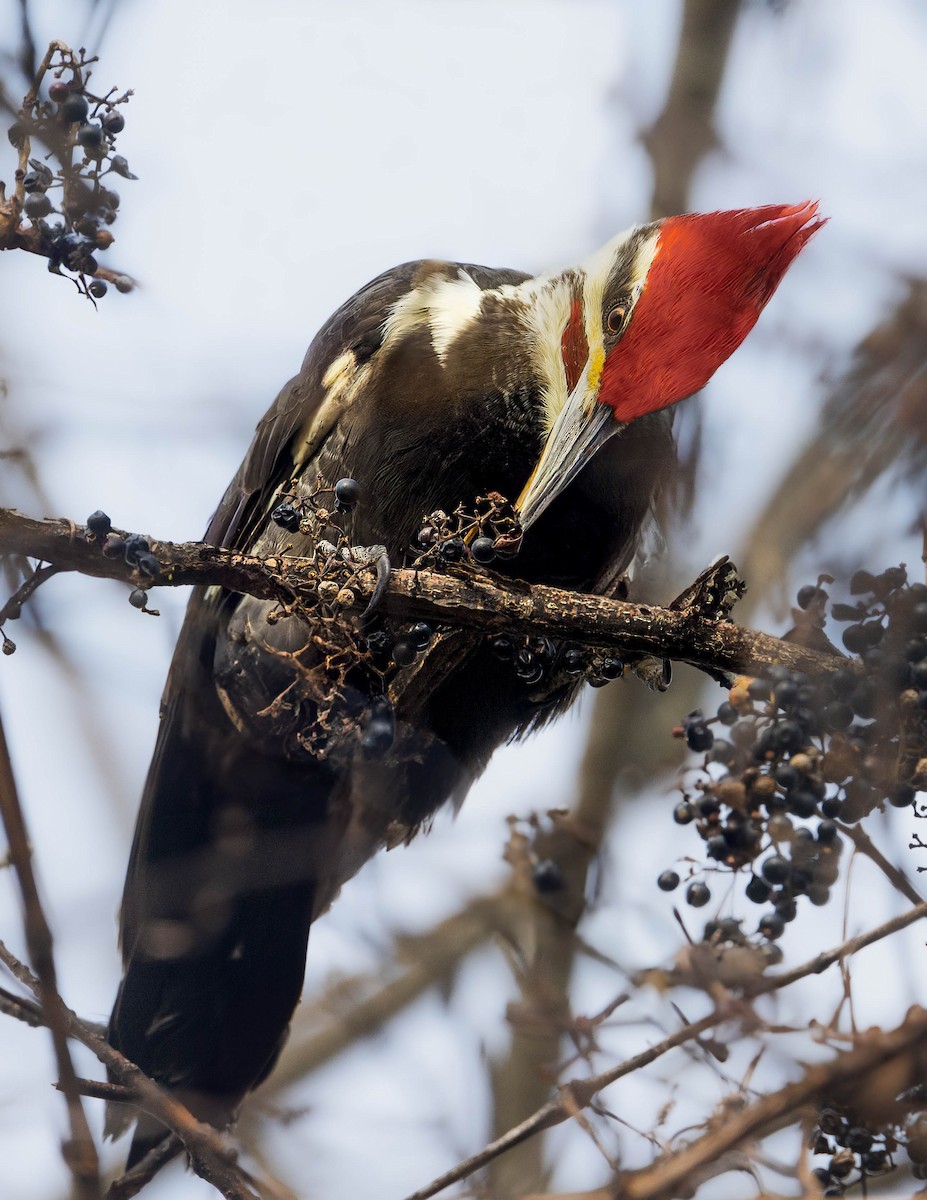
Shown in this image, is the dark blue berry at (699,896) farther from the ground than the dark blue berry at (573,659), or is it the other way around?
the dark blue berry at (573,659)

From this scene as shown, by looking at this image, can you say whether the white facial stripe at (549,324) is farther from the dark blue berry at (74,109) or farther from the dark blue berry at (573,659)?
the dark blue berry at (74,109)

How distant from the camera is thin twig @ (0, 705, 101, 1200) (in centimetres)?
167

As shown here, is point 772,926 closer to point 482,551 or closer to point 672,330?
point 482,551

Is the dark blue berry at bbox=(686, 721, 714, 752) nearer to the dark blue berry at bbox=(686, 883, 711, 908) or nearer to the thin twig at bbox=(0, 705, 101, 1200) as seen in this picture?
the dark blue berry at bbox=(686, 883, 711, 908)

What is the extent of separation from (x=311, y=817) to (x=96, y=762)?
0.69 meters

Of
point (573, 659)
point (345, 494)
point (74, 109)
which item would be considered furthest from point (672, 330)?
point (74, 109)

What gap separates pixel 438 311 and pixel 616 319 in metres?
0.55

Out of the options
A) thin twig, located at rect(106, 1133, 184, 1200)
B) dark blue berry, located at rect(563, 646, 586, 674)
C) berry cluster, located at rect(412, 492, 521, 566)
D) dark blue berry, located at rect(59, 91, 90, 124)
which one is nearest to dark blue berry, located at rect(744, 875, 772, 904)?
dark blue berry, located at rect(563, 646, 586, 674)

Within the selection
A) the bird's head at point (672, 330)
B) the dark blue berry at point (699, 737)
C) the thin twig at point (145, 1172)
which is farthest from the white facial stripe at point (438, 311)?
the thin twig at point (145, 1172)

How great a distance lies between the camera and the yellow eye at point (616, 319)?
3.23m

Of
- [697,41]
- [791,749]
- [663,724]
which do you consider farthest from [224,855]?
[697,41]

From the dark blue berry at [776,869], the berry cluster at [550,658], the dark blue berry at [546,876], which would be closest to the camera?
the dark blue berry at [776,869]

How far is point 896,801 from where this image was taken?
223 centimetres

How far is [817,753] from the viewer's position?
2.27 meters
